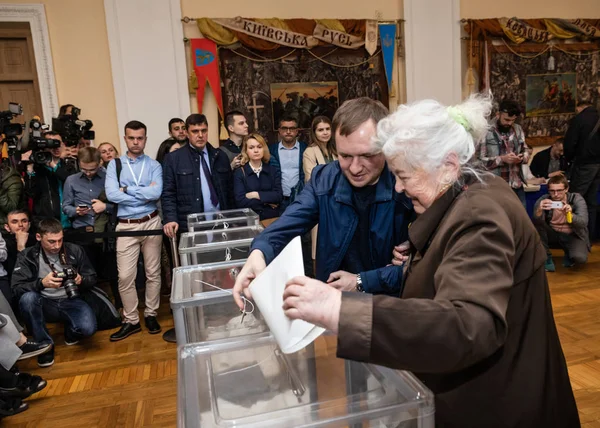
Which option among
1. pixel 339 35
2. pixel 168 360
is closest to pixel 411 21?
pixel 339 35

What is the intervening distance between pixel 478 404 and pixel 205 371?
1.96 ft

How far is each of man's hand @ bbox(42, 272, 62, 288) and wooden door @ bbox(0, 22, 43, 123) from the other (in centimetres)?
361

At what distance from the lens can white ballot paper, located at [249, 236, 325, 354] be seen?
0.91 m

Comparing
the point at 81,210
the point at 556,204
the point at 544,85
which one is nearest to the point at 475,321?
the point at 81,210

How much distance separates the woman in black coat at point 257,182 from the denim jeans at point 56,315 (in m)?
1.49

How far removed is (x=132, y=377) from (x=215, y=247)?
1.49 m

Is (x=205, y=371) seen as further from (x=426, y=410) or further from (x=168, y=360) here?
(x=168, y=360)

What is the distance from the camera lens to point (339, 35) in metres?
7.29

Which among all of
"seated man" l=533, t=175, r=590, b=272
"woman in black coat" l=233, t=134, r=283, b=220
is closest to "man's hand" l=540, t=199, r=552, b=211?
"seated man" l=533, t=175, r=590, b=272

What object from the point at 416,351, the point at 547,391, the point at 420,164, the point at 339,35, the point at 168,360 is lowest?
the point at 168,360

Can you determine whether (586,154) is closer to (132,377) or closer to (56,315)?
(132,377)

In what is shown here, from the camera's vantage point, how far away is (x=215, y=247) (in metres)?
2.44

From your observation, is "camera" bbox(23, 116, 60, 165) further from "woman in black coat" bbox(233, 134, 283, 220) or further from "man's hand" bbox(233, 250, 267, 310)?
"man's hand" bbox(233, 250, 267, 310)

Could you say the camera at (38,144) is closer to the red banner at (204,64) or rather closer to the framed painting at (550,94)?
the red banner at (204,64)
